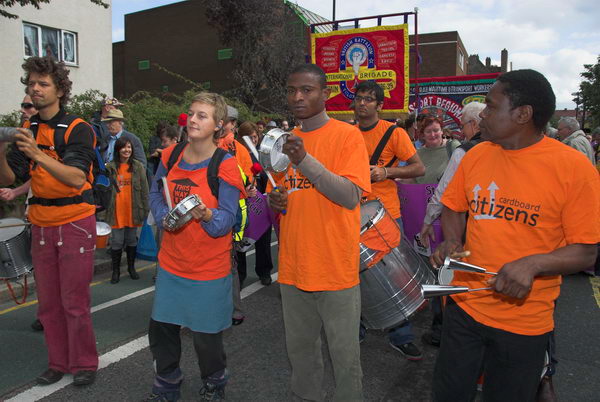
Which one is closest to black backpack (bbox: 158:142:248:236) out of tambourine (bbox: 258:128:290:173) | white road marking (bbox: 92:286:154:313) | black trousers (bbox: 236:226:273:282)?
tambourine (bbox: 258:128:290:173)

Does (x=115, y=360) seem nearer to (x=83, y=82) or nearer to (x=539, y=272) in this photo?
(x=539, y=272)

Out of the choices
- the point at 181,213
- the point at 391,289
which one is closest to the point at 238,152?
the point at 391,289

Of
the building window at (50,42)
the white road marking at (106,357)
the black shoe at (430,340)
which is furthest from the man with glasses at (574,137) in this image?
the building window at (50,42)

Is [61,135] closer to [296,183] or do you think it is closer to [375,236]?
[296,183]

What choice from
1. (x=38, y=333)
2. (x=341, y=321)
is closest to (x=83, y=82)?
(x=38, y=333)

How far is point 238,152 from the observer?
5.11 m

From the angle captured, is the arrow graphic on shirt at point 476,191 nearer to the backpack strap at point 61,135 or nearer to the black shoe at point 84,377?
the backpack strap at point 61,135

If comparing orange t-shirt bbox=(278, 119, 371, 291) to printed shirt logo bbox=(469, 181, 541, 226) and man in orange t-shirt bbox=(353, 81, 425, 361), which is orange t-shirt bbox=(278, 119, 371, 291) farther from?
man in orange t-shirt bbox=(353, 81, 425, 361)

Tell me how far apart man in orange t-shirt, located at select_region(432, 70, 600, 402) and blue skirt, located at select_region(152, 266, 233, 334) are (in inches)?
55.6

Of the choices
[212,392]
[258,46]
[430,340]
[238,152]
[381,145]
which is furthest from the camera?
[258,46]

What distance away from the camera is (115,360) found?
3945mm

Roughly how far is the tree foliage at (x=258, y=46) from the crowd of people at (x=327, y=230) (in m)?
19.9

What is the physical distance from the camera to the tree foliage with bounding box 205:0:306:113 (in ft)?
75.4

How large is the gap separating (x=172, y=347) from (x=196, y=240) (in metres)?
0.72
